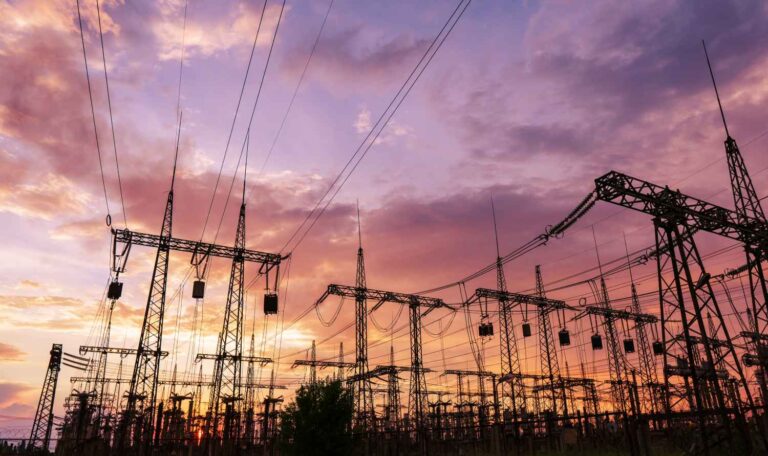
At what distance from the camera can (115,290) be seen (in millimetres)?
27453

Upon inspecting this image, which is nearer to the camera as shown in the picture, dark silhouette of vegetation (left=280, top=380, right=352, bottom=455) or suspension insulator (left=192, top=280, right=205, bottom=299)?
dark silhouette of vegetation (left=280, top=380, right=352, bottom=455)

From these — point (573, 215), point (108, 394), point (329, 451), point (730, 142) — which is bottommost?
point (329, 451)

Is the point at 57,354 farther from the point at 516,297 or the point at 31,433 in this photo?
the point at 516,297

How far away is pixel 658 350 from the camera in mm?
53781

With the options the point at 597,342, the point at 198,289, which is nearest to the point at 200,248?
the point at 198,289

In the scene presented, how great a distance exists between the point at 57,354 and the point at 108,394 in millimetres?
23459

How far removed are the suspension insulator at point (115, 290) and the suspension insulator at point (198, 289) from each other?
13.7 ft

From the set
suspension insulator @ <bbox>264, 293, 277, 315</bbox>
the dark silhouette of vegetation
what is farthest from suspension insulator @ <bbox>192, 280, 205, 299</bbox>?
the dark silhouette of vegetation

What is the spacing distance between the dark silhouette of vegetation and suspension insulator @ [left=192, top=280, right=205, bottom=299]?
744 cm

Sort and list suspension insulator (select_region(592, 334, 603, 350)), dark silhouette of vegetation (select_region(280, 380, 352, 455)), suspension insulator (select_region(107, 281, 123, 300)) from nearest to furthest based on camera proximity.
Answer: dark silhouette of vegetation (select_region(280, 380, 352, 455))
suspension insulator (select_region(107, 281, 123, 300))
suspension insulator (select_region(592, 334, 603, 350))

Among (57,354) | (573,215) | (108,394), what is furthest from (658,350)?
(108,394)

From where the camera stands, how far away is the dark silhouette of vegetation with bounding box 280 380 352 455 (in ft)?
82.9

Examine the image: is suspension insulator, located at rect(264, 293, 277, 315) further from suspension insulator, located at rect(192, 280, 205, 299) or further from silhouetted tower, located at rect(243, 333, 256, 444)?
silhouetted tower, located at rect(243, 333, 256, 444)

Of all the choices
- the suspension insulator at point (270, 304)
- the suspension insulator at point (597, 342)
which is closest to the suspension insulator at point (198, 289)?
the suspension insulator at point (270, 304)
